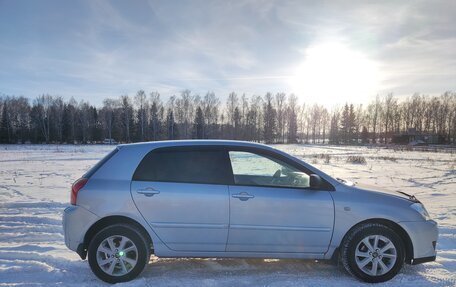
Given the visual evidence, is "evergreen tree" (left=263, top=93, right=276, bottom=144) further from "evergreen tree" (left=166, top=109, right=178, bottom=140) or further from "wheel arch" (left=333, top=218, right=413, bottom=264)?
"wheel arch" (left=333, top=218, right=413, bottom=264)

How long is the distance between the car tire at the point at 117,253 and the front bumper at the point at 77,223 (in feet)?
0.55

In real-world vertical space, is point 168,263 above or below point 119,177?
below

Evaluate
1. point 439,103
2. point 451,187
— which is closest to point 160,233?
point 451,187

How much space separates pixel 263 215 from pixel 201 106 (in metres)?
93.1

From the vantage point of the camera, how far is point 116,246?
4.10m

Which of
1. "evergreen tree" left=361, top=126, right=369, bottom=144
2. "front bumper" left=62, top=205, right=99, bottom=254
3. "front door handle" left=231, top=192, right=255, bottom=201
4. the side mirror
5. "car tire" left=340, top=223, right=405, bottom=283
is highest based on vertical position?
"evergreen tree" left=361, top=126, right=369, bottom=144

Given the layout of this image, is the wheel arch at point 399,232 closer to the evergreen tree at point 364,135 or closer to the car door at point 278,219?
the car door at point 278,219

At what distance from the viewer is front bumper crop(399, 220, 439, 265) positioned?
4176 mm

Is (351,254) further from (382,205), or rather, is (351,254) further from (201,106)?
(201,106)

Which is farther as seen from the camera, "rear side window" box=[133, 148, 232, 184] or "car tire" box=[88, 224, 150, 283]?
"rear side window" box=[133, 148, 232, 184]

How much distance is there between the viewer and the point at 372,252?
4.16 meters

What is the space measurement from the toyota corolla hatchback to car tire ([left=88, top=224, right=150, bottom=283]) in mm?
12

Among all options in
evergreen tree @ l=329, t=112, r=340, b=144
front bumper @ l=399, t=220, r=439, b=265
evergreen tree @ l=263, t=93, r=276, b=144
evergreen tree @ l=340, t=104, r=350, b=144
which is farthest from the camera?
evergreen tree @ l=329, t=112, r=340, b=144

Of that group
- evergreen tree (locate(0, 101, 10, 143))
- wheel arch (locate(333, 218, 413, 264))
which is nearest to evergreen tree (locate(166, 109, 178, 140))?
evergreen tree (locate(0, 101, 10, 143))
